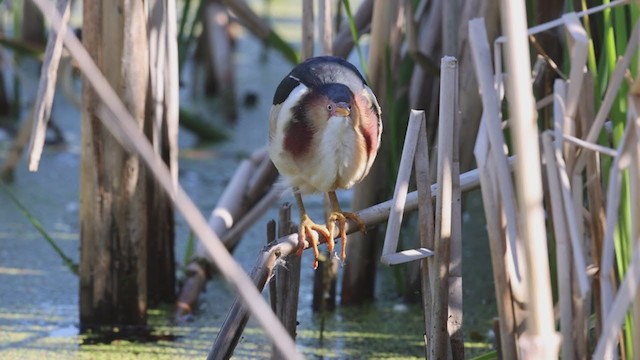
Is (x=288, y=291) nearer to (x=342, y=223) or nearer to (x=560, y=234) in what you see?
(x=342, y=223)

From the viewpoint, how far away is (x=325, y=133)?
156cm

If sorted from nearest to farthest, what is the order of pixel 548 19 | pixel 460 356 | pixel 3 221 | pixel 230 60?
pixel 460 356
pixel 548 19
pixel 3 221
pixel 230 60

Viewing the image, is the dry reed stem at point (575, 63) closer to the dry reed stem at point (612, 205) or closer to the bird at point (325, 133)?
the dry reed stem at point (612, 205)

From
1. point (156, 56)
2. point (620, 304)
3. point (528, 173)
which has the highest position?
point (156, 56)

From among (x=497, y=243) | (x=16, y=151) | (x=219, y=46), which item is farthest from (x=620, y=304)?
(x=219, y=46)

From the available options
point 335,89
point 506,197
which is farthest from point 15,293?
point 506,197

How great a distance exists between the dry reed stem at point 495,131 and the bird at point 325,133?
0.30m

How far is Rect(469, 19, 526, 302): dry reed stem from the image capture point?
1.18 meters

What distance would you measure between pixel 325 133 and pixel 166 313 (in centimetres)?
76

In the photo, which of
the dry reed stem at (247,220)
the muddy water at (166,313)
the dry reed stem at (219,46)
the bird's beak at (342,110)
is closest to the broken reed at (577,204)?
the bird's beak at (342,110)

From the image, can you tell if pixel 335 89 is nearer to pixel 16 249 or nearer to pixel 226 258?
pixel 226 258

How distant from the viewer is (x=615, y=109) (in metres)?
1.36

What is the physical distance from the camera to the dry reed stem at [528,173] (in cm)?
95

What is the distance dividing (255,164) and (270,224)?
34.5 inches
